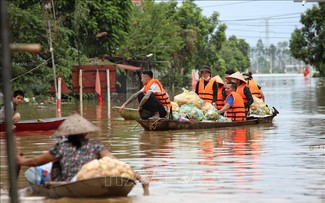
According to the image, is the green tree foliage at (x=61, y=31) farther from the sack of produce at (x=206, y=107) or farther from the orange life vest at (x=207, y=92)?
the sack of produce at (x=206, y=107)

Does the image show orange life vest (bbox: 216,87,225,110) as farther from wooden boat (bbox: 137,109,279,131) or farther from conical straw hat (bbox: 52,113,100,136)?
conical straw hat (bbox: 52,113,100,136)

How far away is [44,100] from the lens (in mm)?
43250

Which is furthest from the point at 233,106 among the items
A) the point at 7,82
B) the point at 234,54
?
the point at 234,54

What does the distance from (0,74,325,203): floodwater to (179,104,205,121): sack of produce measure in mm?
548

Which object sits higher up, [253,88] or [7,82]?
[7,82]

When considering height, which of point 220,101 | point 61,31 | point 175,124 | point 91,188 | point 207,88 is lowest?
point 91,188

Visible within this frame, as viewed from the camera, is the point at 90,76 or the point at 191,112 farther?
A: the point at 90,76

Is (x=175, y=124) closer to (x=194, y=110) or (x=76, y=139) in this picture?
(x=194, y=110)

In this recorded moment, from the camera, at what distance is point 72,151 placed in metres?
9.90

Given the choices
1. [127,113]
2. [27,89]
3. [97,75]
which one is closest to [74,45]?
[27,89]

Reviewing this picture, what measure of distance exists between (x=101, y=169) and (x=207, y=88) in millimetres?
12499

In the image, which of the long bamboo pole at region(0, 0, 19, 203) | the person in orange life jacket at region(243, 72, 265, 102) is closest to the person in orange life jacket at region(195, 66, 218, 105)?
the person in orange life jacket at region(243, 72, 265, 102)

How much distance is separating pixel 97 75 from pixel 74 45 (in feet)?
36.4

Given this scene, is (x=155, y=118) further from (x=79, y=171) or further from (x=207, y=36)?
(x=207, y=36)
